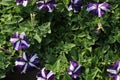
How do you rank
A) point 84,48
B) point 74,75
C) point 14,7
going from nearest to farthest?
point 74,75
point 84,48
point 14,7

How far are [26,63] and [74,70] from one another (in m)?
0.39

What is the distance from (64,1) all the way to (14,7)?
0.45 metres

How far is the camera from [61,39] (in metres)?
3.16

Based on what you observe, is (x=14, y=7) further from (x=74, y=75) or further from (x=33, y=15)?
(x=74, y=75)

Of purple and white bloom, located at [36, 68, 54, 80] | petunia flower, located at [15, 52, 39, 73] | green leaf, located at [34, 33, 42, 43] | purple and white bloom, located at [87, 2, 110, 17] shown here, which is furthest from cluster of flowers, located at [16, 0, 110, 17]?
purple and white bloom, located at [36, 68, 54, 80]

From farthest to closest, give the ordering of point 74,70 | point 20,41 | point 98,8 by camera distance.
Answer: point 98,8 → point 20,41 → point 74,70

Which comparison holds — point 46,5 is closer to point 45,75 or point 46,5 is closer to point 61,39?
point 61,39

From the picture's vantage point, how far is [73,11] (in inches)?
126

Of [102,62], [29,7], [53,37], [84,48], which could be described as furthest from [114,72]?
[29,7]

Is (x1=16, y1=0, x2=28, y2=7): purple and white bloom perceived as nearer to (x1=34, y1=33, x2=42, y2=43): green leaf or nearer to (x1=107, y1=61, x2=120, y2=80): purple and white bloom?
(x1=34, y1=33, x2=42, y2=43): green leaf

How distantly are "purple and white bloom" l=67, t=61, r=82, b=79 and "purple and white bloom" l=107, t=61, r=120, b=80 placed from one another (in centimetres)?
24

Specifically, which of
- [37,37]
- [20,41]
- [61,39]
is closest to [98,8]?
[61,39]

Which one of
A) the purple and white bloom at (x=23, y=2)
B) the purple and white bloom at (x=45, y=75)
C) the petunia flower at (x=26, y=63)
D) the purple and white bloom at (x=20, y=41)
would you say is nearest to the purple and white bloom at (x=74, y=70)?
the purple and white bloom at (x=45, y=75)

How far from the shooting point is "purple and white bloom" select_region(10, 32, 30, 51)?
115 inches
